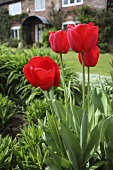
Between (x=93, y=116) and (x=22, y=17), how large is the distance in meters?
17.8

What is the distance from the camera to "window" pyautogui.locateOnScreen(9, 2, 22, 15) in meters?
18.0

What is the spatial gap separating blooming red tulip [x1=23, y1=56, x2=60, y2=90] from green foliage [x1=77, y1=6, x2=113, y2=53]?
1213 centimetres

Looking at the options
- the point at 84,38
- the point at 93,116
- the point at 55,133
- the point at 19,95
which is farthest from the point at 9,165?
the point at 19,95

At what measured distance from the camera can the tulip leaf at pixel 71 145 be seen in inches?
38.8

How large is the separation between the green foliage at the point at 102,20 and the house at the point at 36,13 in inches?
19.6

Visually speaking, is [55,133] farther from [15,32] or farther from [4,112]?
[15,32]

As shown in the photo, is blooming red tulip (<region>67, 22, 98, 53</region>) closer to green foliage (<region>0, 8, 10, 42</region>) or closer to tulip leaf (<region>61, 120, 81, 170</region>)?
tulip leaf (<region>61, 120, 81, 170</region>)

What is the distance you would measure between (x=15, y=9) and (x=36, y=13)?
2.62 meters

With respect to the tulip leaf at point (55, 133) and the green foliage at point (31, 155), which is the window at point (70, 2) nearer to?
the green foliage at point (31, 155)

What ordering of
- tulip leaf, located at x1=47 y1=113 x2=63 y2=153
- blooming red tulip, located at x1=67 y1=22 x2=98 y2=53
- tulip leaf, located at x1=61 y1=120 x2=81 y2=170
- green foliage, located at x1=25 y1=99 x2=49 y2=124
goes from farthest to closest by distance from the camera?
green foliage, located at x1=25 y1=99 x2=49 y2=124 < tulip leaf, located at x1=47 y1=113 x2=63 y2=153 < tulip leaf, located at x1=61 y1=120 x2=81 y2=170 < blooming red tulip, located at x1=67 y1=22 x2=98 y2=53

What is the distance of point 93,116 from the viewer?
108 cm

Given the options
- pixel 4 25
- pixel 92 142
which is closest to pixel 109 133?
pixel 92 142

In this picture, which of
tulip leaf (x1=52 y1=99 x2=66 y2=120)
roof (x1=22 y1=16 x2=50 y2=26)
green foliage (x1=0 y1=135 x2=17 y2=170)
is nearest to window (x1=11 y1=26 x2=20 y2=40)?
roof (x1=22 y1=16 x2=50 y2=26)

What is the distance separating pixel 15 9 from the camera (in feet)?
60.0
